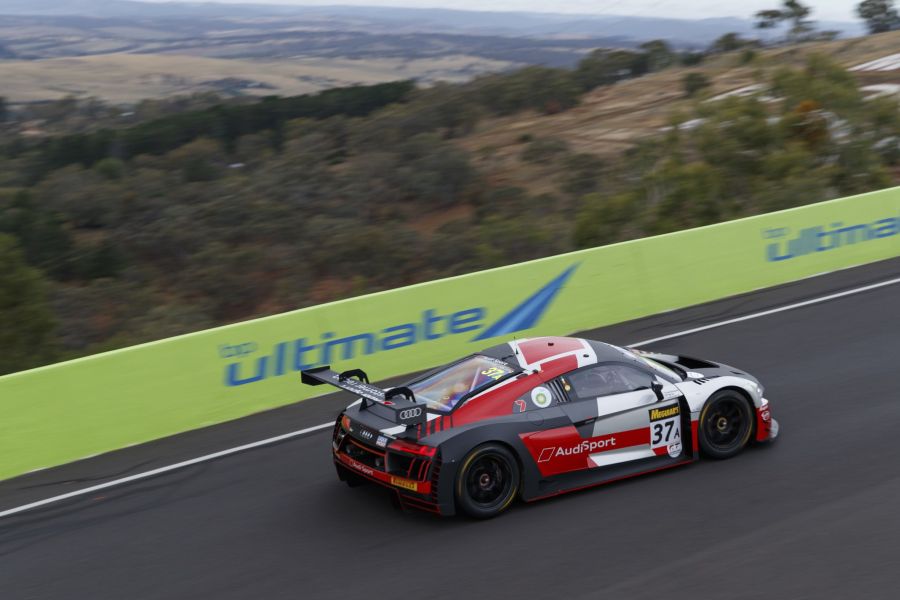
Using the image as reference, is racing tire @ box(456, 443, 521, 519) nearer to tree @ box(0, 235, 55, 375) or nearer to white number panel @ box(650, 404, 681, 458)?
white number panel @ box(650, 404, 681, 458)

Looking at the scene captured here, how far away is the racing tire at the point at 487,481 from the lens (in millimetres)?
8055

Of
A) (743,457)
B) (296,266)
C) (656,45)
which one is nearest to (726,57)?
(656,45)

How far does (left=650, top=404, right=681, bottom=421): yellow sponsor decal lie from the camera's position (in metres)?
8.77

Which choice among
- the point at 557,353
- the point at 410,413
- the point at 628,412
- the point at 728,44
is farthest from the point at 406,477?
the point at 728,44

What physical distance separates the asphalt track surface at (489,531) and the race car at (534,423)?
0.21m

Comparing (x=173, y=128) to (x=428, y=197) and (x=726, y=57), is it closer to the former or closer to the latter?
(x=428, y=197)

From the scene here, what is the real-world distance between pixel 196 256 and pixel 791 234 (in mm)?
13231

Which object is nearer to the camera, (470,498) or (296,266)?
(470,498)

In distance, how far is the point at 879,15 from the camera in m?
70.3

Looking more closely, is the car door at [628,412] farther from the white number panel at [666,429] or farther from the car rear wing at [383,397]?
the car rear wing at [383,397]

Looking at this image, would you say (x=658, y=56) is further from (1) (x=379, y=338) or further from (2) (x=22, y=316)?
(1) (x=379, y=338)

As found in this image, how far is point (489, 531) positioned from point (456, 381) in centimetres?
133

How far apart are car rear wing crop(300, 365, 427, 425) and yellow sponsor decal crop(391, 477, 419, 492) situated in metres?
0.44

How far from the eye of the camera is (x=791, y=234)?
16.8 m
